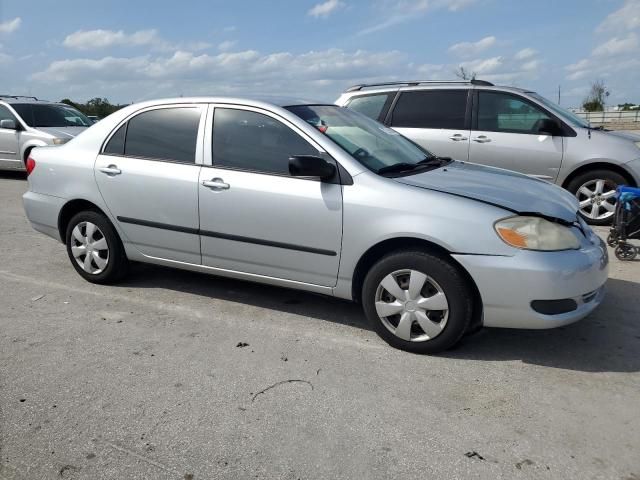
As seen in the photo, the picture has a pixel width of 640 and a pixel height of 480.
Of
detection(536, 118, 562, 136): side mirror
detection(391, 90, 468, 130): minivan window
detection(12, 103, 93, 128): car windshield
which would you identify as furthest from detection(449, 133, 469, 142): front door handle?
detection(12, 103, 93, 128): car windshield

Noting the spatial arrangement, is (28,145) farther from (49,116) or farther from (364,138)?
(364,138)

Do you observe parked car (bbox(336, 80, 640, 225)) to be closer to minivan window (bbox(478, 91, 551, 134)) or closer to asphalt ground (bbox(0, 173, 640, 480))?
minivan window (bbox(478, 91, 551, 134))

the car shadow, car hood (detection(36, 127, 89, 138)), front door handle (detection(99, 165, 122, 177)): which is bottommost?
the car shadow

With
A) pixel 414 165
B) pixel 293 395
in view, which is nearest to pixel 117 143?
pixel 414 165

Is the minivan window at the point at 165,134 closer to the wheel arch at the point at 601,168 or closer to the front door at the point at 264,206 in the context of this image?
the front door at the point at 264,206

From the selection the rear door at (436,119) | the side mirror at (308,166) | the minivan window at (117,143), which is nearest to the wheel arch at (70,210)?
the minivan window at (117,143)

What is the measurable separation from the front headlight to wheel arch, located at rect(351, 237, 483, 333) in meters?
0.32

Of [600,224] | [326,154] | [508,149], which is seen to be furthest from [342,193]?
[600,224]

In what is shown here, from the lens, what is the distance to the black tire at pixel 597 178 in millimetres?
6797

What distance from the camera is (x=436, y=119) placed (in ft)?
24.9

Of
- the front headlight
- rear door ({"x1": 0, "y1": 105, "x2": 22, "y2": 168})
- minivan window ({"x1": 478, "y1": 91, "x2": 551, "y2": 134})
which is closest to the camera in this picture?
the front headlight

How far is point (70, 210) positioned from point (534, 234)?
3.72 m

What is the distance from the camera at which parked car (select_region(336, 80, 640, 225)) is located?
6844 mm

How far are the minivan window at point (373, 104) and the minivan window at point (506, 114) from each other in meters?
1.29
